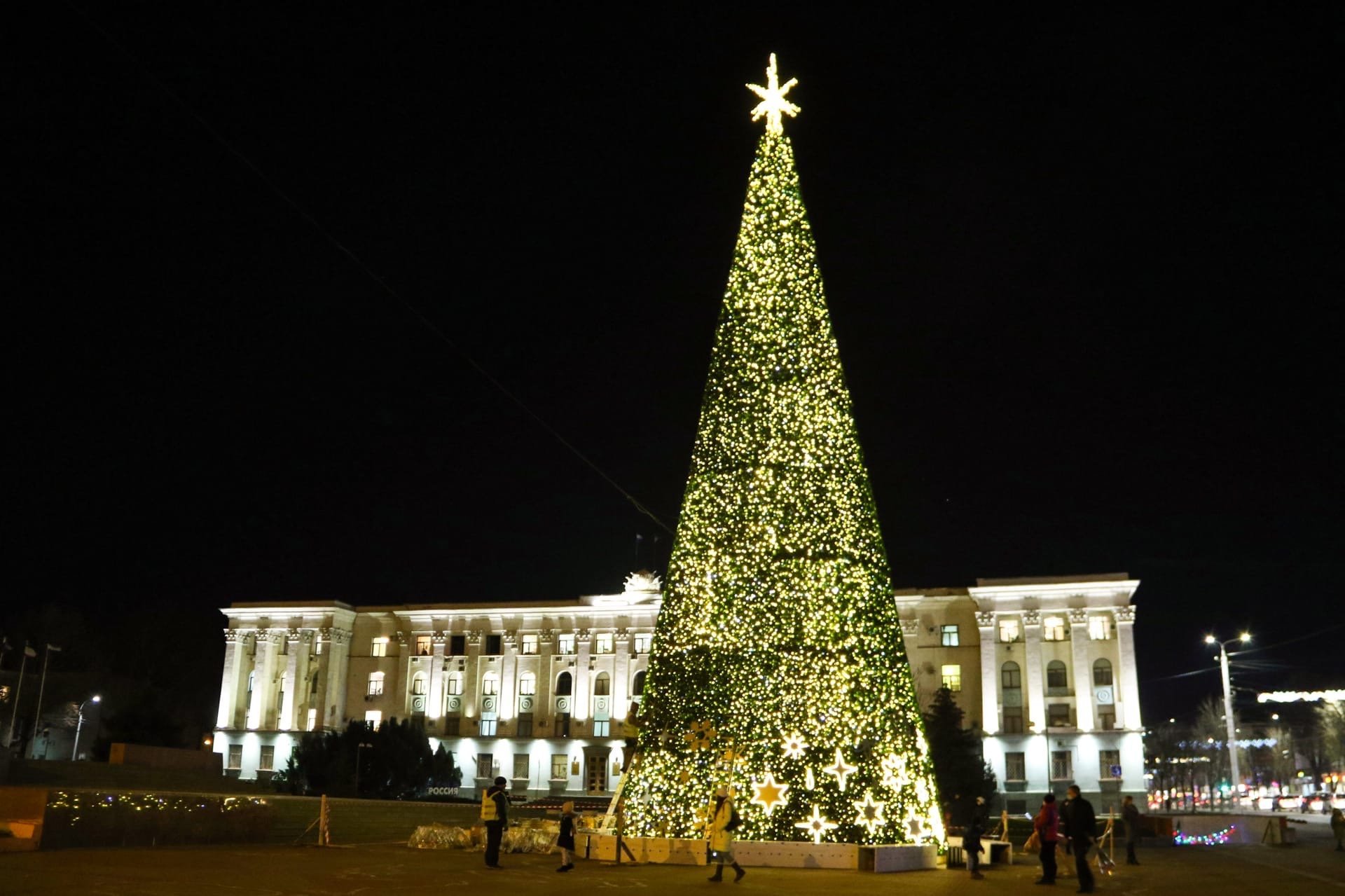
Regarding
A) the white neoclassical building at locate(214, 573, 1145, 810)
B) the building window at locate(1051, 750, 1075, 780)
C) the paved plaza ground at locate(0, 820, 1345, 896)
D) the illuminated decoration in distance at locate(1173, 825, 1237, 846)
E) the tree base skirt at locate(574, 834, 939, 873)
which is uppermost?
the white neoclassical building at locate(214, 573, 1145, 810)

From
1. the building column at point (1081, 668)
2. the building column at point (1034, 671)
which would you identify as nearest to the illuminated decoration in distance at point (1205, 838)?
the building column at point (1081, 668)

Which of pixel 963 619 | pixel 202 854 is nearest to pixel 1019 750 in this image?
pixel 963 619

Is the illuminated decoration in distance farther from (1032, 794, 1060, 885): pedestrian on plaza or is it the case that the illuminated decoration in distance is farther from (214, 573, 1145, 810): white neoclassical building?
(214, 573, 1145, 810): white neoclassical building

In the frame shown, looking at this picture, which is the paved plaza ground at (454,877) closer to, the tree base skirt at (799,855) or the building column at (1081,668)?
the tree base skirt at (799,855)

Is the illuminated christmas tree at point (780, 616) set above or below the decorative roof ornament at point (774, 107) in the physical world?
below

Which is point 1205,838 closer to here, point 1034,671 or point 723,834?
point 723,834

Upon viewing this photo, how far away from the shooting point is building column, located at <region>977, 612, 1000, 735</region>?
5934 centimetres

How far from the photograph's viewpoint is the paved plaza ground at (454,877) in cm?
1245

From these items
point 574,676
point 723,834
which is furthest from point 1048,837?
point 574,676

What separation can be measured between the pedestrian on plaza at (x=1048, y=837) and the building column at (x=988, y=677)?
4479 cm

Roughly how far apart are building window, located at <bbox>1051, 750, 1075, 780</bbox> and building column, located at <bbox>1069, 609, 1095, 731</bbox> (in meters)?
1.57

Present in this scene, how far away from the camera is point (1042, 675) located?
5931 centimetres

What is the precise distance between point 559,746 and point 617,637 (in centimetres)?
707

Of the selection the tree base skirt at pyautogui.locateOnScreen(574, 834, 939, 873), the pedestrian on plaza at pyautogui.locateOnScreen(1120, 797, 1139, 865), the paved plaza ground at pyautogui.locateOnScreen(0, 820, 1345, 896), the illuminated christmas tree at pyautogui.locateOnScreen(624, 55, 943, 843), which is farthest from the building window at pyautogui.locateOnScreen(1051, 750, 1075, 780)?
the tree base skirt at pyautogui.locateOnScreen(574, 834, 939, 873)
